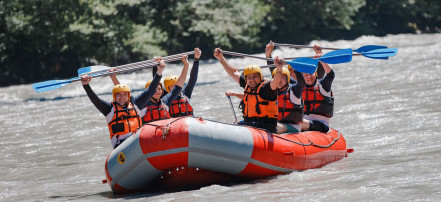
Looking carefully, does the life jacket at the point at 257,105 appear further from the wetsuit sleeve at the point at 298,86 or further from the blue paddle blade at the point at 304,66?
the wetsuit sleeve at the point at 298,86

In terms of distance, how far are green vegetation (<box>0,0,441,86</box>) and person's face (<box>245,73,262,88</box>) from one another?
1457cm

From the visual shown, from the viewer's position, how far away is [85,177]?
675 cm

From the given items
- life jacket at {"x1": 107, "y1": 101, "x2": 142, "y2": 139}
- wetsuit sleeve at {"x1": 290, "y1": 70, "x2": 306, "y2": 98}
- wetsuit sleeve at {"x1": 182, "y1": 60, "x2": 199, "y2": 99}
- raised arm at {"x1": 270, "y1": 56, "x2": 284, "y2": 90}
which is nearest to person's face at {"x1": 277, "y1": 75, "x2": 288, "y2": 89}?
wetsuit sleeve at {"x1": 290, "y1": 70, "x2": 306, "y2": 98}

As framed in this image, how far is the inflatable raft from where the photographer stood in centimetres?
502

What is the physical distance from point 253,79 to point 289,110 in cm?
89

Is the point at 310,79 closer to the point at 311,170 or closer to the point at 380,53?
the point at 380,53

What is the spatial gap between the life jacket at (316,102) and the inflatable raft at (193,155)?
3.80 feet

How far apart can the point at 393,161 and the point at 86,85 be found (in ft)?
9.81

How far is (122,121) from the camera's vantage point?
568cm

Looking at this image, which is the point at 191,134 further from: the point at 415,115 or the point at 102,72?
the point at 415,115

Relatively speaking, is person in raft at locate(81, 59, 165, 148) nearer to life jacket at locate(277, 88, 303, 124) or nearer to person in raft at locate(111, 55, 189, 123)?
person in raft at locate(111, 55, 189, 123)

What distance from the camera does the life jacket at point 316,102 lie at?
683 centimetres

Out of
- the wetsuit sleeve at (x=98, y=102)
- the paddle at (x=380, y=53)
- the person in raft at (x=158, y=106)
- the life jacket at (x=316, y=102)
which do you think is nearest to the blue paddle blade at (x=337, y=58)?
the life jacket at (x=316, y=102)

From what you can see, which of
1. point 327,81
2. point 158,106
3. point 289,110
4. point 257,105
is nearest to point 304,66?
point 257,105
